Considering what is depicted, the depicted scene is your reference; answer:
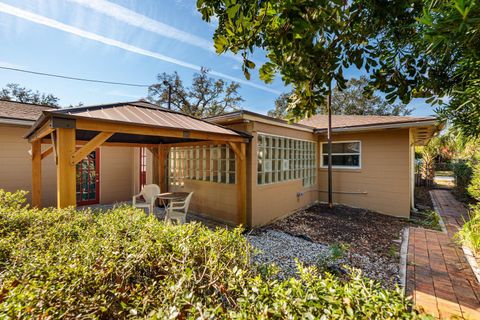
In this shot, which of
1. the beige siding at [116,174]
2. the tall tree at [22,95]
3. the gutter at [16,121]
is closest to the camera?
the gutter at [16,121]

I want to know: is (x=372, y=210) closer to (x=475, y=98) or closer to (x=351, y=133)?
(x=351, y=133)

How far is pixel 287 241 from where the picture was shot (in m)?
5.25

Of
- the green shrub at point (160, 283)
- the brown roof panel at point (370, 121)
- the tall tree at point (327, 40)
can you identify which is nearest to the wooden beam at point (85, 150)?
the green shrub at point (160, 283)

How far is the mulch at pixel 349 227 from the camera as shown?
518cm

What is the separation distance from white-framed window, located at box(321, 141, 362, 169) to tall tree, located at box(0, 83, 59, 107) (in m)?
33.9

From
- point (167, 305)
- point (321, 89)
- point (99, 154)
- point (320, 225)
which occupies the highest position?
point (321, 89)

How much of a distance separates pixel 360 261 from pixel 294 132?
15.8 ft

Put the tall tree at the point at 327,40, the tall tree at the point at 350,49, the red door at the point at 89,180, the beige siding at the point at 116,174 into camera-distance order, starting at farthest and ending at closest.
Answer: the beige siding at the point at 116,174 < the red door at the point at 89,180 < the tall tree at the point at 327,40 < the tall tree at the point at 350,49

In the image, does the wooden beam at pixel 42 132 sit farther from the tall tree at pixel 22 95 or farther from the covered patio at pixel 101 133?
the tall tree at pixel 22 95

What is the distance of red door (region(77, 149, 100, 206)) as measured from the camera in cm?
860

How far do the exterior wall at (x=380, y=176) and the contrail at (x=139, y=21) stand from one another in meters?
6.87

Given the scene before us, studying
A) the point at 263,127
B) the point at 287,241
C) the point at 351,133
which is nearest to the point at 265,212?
the point at 287,241

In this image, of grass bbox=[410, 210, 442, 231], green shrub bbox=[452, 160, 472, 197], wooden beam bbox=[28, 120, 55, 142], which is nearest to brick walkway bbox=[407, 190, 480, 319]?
grass bbox=[410, 210, 442, 231]

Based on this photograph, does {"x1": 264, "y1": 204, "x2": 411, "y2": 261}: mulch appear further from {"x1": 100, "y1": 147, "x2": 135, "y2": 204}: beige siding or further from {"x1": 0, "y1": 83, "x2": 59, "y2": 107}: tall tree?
{"x1": 0, "y1": 83, "x2": 59, "y2": 107}: tall tree
